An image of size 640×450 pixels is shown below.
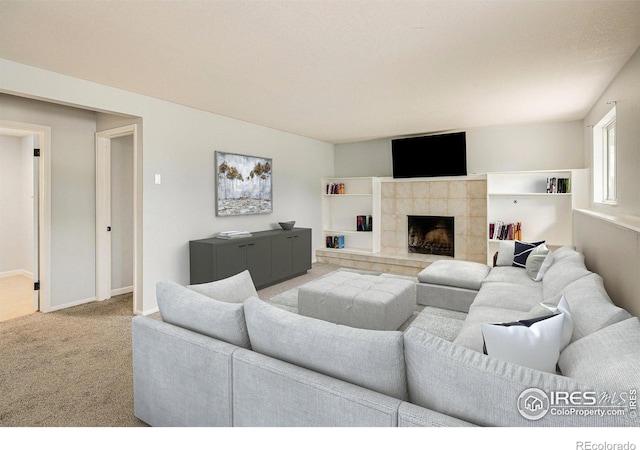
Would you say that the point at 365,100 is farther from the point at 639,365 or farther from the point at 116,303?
the point at 116,303

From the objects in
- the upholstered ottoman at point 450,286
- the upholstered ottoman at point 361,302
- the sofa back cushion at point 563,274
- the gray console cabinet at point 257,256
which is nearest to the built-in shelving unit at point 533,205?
the upholstered ottoman at point 450,286

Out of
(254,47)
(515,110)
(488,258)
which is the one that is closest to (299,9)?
(254,47)

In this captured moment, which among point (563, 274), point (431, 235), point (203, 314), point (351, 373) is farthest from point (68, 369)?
point (431, 235)

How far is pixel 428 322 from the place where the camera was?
344 cm

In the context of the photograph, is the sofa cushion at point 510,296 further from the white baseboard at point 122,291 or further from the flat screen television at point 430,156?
the white baseboard at point 122,291

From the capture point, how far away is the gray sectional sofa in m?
1.03

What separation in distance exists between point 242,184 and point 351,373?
4146mm

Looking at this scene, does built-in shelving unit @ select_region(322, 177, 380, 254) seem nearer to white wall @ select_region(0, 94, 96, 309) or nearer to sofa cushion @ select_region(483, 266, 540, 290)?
sofa cushion @ select_region(483, 266, 540, 290)

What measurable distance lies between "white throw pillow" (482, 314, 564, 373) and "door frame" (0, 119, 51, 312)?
4.49 m

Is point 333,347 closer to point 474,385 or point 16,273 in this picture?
point 474,385

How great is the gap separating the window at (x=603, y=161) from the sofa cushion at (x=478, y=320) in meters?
2.66

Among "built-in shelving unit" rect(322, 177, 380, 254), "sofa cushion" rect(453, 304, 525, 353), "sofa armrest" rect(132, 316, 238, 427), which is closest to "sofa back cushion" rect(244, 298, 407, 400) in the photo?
"sofa armrest" rect(132, 316, 238, 427)

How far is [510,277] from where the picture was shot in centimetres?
356

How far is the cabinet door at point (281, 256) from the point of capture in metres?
5.05
